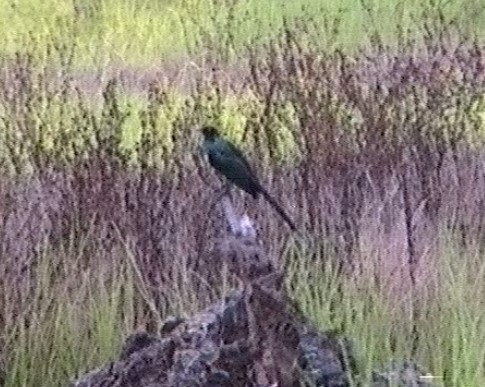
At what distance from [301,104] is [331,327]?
15.8 inches

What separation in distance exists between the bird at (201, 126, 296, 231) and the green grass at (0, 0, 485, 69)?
0.18 m

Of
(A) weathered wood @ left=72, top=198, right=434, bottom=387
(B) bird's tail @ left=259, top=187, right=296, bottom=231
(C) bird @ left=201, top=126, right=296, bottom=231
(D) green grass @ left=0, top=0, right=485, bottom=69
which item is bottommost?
(A) weathered wood @ left=72, top=198, right=434, bottom=387

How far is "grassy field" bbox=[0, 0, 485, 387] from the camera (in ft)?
6.84

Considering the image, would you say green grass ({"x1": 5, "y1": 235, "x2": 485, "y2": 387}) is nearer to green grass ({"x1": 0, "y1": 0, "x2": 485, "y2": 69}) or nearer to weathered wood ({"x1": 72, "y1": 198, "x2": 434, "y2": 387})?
→ weathered wood ({"x1": 72, "y1": 198, "x2": 434, "y2": 387})

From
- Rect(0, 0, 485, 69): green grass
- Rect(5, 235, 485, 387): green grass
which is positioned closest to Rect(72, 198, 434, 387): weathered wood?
Rect(5, 235, 485, 387): green grass

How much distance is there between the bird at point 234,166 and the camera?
2.09m

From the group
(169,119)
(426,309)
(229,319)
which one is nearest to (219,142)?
(169,119)

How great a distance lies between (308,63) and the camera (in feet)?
6.97

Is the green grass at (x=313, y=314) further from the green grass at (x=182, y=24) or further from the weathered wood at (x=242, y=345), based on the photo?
the green grass at (x=182, y=24)

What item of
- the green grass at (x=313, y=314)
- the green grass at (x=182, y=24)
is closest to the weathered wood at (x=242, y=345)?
the green grass at (x=313, y=314)

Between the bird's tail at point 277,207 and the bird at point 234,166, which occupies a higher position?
the bird at point 234,166

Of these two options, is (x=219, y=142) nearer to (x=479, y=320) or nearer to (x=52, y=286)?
(x=52, y=286)

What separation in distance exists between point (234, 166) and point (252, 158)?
0.13ft

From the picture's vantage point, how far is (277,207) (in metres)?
2.10
